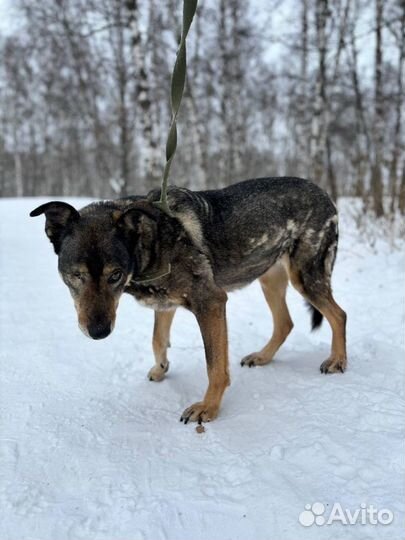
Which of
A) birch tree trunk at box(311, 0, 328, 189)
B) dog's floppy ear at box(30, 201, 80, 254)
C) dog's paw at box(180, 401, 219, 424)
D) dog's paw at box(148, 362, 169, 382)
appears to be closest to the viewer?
dog's floppy ear at box(30, 201, 80, 254)

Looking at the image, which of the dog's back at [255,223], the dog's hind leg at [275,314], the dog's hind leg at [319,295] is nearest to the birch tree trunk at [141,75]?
the dog's hind leg at [275,314]

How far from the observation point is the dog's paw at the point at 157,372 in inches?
143

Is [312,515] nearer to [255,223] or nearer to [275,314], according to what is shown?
[255,223]

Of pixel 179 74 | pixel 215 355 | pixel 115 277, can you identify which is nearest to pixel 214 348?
pixel 215 355

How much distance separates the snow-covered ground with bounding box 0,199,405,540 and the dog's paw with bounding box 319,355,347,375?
0.28ft

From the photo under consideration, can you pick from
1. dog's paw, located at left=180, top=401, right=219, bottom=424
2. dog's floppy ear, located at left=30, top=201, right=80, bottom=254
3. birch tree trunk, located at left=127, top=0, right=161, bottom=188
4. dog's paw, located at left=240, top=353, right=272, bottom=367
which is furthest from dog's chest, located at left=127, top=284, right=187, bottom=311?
birch tree trunk, located at left=127, top=0, right=161, bottom=188

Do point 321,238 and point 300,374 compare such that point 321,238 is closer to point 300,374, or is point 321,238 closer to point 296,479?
point 300,374

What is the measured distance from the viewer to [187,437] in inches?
110

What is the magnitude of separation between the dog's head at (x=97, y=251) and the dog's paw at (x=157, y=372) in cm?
105

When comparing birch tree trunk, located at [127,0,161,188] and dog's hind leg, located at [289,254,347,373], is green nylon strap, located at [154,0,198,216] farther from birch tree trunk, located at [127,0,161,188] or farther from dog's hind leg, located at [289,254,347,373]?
birch tree trunk, located at [127,0,161,188]

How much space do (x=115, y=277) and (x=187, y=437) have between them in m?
1.11

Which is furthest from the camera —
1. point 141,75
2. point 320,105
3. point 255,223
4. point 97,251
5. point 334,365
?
point 320,105

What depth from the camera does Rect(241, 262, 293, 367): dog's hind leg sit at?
4004 mm

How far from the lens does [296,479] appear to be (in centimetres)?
229
